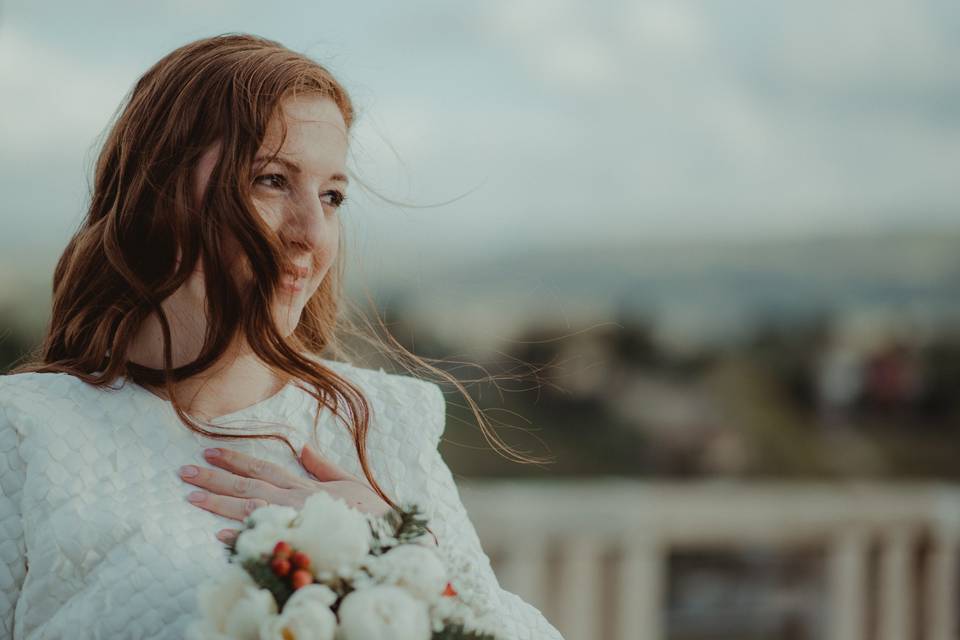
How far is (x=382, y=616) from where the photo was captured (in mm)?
898

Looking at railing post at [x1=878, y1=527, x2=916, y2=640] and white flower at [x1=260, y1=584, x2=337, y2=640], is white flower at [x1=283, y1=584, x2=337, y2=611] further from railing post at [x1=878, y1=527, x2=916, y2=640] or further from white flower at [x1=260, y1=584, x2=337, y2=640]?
railing post at [x1=878, y1=527, x2=916, y2=640]

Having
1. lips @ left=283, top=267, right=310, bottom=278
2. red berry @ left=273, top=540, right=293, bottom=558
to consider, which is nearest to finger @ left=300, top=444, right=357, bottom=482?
lips @ left=283, top=267, right=310, bottom=278

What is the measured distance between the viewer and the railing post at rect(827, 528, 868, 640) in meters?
3.84

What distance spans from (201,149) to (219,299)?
181 millimetres

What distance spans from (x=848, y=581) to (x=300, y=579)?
3.34 metres

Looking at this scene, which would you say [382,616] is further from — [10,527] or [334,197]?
[334,197]

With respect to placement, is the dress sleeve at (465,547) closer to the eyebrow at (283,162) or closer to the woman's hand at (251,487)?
the woman's hand at (251,487)

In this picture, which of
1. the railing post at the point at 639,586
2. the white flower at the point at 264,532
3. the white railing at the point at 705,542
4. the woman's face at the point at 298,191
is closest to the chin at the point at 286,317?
the woman's face at the point at 298,191

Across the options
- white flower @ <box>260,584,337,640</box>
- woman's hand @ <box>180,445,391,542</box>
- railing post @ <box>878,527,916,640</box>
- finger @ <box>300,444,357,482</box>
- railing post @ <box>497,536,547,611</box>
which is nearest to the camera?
white flower @ <box>260,584,337,640</box>

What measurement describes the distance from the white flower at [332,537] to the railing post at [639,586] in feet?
8.93

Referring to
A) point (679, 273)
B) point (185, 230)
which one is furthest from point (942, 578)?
point (679, 273)

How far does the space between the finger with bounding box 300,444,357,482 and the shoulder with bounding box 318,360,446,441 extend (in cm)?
13

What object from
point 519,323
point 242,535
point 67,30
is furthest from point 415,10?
point 242,535

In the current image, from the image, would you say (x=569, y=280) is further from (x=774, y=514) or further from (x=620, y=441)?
(x=774, y=514)
